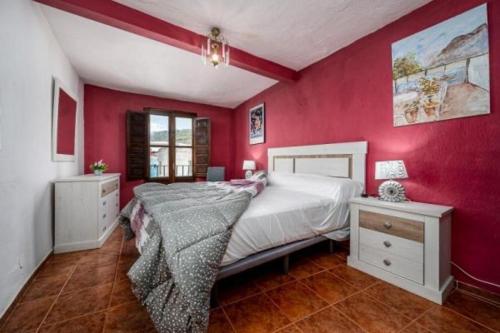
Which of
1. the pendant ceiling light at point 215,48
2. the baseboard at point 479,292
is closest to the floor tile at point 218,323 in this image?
the baseboard at point 479,292

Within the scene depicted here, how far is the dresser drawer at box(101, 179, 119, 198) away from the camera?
8.79 feet

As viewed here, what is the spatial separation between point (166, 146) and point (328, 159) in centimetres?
356

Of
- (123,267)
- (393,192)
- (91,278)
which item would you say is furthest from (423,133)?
(91,278)

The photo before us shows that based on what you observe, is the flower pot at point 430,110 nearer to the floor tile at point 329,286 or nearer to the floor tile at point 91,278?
the floor tile at point 329,286

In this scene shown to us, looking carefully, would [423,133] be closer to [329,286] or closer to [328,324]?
[329,286]

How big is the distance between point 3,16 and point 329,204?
10.3ft

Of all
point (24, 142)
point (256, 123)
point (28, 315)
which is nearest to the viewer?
point (28, 315)

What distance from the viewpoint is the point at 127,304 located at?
1507 mm

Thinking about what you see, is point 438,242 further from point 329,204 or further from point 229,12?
point 229,12

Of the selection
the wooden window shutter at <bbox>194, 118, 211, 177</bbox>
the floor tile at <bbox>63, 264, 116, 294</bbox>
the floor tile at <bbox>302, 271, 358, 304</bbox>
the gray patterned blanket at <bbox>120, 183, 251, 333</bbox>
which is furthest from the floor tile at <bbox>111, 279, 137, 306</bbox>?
the wooden window shutter at <bbox>194, 118, 211, 177</bbox>

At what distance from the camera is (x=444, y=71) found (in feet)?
5.82

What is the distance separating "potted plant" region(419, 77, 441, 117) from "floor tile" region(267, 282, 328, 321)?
79.0 inches

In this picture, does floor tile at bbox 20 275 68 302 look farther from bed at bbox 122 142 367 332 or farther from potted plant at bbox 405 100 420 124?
potted plant at bbox 405 100 420 124

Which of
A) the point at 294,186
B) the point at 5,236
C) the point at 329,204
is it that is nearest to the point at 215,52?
the point at 294,186
